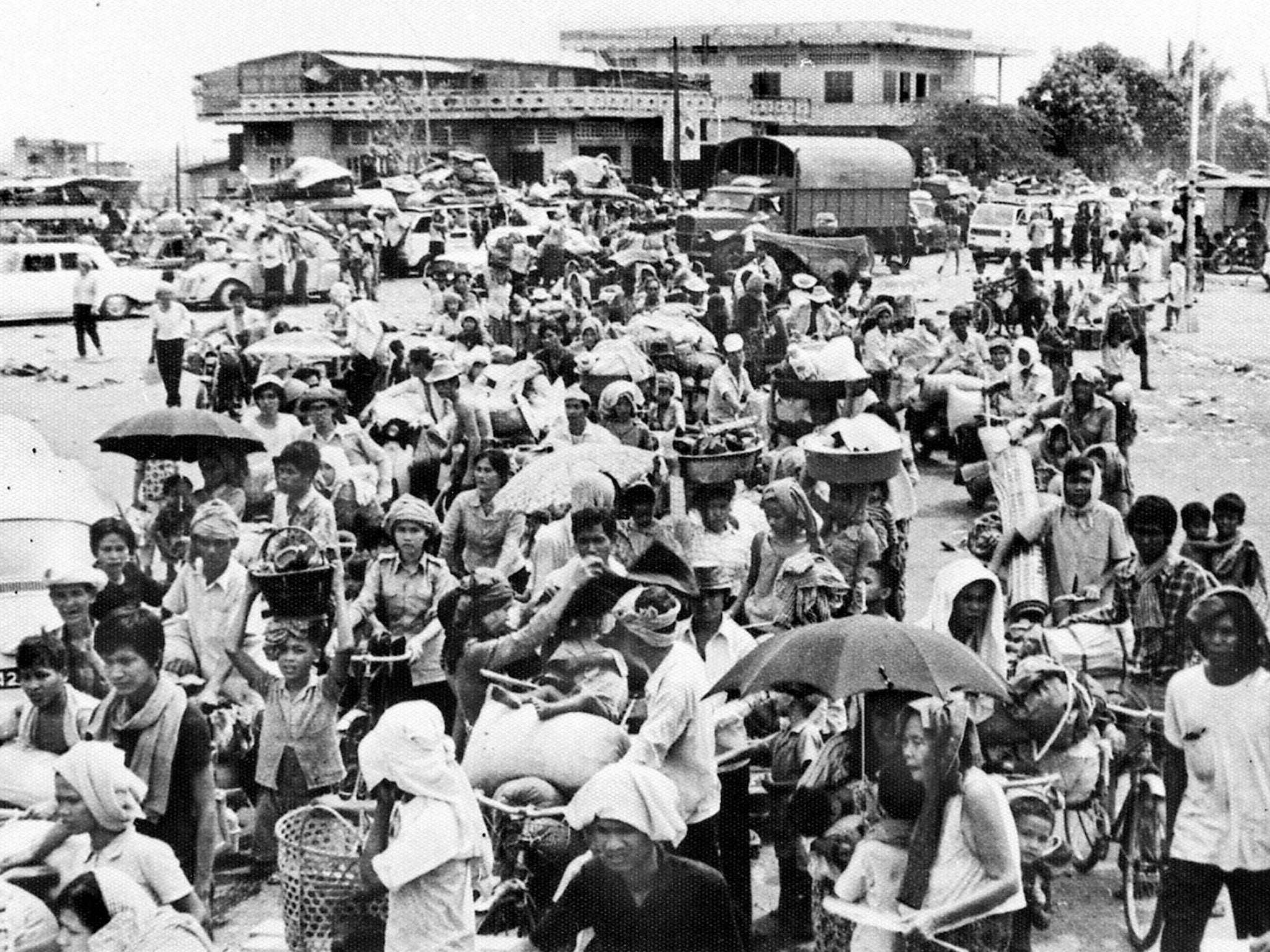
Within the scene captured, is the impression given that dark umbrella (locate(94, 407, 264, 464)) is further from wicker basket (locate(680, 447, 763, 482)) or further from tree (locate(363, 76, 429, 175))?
tree (locate(363, 76, 429, 175))

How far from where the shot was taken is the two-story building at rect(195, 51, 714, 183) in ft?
205

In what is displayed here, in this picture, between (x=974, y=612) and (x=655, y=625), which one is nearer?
(x=655, y=625)

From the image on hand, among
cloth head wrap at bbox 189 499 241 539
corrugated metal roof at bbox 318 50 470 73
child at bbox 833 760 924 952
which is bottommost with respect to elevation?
child at bbox 833 760 924 952

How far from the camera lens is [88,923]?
447 cm

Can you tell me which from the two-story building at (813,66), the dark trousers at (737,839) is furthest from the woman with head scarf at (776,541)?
the two-story building at (813,66)

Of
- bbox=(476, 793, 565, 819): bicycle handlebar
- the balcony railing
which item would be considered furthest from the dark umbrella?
the balcony railing

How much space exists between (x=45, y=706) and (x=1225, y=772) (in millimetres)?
4057

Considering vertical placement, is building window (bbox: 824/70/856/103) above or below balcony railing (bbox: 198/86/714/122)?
above

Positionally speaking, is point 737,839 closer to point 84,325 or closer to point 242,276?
point 84,325

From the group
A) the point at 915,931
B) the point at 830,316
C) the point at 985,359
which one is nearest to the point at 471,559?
the point at 915,931

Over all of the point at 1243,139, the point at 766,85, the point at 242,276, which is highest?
the point at 766,85

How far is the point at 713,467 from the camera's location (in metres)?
9.31

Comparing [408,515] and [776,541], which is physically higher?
[408,515]

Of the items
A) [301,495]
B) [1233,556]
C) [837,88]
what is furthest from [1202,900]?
[837,88]
